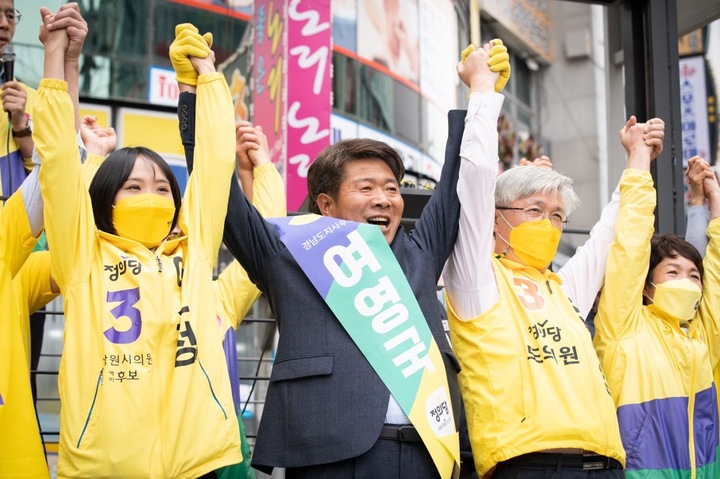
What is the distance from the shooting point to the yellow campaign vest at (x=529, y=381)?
324 cm

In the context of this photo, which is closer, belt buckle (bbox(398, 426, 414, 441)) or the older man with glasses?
belt buckle (bbox(398, 426, 414, 441))

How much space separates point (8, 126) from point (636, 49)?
11.6 feet

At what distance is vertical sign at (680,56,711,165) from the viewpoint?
14301mm

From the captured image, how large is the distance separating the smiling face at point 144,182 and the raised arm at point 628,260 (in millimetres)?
1858

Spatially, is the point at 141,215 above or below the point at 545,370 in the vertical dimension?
above

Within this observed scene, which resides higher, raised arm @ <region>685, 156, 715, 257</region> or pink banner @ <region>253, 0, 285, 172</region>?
pink banner @ <region>253, 0, 285, 172</region>

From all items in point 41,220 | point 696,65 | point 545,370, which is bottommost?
point 545,370

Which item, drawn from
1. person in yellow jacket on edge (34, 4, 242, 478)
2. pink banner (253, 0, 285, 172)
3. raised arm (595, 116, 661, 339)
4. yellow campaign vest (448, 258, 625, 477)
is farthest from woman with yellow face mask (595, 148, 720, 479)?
pink banner (253, 0, 285, 172)

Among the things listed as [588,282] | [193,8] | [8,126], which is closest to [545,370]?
[588,282]

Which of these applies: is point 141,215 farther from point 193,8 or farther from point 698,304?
point 193,8

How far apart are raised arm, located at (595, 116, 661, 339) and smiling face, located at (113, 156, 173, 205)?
6.10 feet

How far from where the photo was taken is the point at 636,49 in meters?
5.58

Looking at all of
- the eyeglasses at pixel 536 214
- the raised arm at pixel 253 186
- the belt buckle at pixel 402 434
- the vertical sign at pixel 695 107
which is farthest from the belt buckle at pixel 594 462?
the vertical sign at pixel 695 107

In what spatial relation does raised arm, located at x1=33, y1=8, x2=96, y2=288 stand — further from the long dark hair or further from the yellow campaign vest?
the yellow campaign vest
